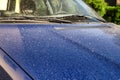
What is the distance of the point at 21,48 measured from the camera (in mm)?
2645

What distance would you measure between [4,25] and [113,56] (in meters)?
1.06

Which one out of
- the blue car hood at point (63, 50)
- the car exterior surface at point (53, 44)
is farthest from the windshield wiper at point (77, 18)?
the blue car hood at point (63, 50)

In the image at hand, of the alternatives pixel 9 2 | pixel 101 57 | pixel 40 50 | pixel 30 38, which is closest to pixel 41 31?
pixel 30 38

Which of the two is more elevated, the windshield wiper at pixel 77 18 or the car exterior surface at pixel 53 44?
the windshield wiper at pixel 77 18

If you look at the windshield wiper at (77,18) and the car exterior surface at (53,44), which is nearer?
the car exterior surface at (53,44)

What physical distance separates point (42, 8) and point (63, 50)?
1437mm

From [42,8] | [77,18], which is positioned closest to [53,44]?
[77,18]

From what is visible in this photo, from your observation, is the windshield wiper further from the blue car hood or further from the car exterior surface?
the blue car hood

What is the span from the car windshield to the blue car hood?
1.74 feet

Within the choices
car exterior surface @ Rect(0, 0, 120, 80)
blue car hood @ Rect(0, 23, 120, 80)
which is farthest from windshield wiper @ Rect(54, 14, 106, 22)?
blue car hood @ Rect(0, 23, 120, 80)

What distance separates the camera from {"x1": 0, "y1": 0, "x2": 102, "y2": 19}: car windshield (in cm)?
386

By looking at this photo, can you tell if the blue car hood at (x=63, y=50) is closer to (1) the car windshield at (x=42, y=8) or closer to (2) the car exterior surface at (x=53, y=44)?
(2) the car exterior surface at (x=53, y=44)

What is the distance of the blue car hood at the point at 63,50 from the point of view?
232 cm

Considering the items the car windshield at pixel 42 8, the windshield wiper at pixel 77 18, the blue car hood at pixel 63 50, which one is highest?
the car windshield at pixel 42 8
